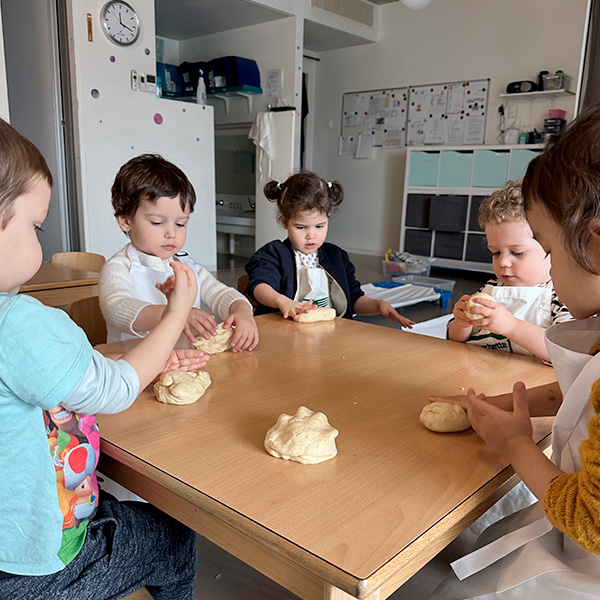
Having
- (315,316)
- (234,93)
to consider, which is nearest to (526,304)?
(315,316)

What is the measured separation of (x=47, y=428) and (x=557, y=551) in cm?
70

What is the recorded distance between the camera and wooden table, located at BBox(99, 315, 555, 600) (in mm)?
511

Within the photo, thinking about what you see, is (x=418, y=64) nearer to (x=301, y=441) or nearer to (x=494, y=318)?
(x=494, y=318)

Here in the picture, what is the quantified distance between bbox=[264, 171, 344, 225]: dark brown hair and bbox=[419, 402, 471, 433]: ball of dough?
1082 mm

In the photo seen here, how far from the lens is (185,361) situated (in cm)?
94

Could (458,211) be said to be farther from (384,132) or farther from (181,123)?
(181,123)

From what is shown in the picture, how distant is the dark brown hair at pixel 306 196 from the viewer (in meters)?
1.72

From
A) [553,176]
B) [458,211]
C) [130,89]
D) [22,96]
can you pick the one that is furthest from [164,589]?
[458,211]

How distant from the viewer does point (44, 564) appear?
629mm

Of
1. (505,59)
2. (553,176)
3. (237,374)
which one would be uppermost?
(505,59)

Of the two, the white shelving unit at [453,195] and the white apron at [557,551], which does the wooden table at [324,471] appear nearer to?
the white apron at [557,551]

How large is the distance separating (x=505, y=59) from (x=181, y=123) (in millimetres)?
3598

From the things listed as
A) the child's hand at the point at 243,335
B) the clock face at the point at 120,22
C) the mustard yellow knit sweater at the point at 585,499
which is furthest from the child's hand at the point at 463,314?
the clock face at the point at 120,22

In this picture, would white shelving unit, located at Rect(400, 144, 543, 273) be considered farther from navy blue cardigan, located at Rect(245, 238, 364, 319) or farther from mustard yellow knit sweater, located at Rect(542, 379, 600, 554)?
mustard yellow knit sweater, located at Rect(542, 379, 600, 554)
